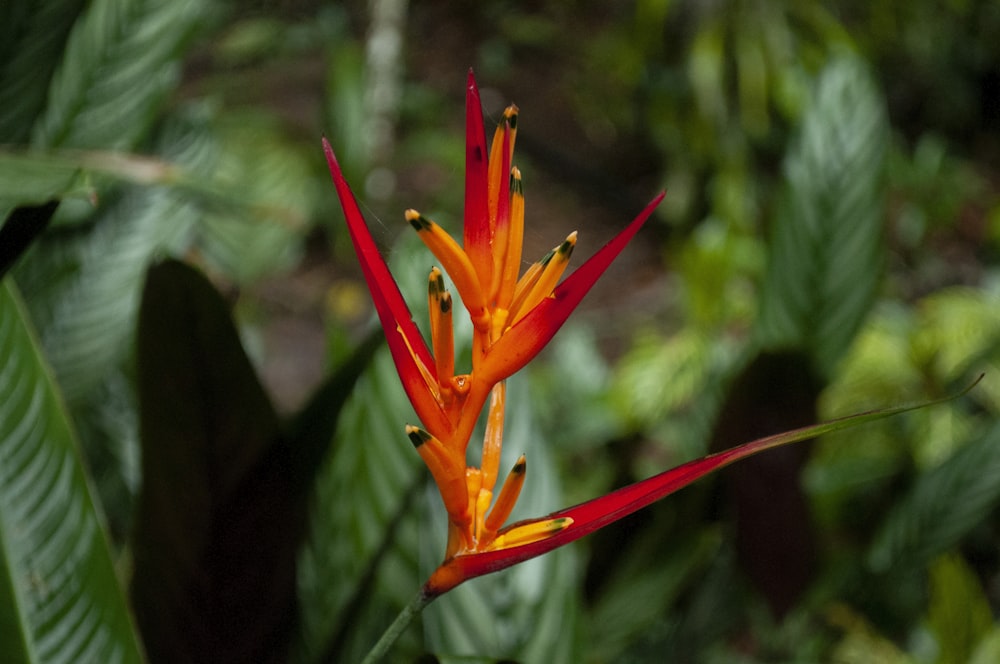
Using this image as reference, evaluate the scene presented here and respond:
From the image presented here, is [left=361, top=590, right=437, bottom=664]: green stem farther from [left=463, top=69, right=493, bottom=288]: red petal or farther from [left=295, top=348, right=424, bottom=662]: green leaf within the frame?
[left=295, top=348, right=424, bottom=662]: green leaf

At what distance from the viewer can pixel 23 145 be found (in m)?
0.50

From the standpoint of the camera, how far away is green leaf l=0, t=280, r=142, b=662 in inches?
12.6

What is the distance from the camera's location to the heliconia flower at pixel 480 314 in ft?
0.66

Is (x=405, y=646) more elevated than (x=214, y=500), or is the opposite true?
(x=214, y=500)

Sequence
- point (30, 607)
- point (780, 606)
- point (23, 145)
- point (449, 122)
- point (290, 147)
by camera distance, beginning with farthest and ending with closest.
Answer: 1. point (449, 122)
2. point (290, 147)
3. point (780, 606)
4. point (23, 145)
5. point (30, 607)

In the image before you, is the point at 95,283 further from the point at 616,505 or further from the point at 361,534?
the point at 616,505

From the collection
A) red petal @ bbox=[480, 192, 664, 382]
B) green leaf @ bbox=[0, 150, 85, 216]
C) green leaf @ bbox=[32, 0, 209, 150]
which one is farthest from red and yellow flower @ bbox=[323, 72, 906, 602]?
green leaf @ bbox=[32, 0, 209, 150]

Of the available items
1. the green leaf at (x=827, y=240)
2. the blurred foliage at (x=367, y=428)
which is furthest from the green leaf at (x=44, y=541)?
the green leaf at (x=827, y=240)

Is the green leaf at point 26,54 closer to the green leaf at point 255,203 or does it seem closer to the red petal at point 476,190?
the green leaf at point 255,203

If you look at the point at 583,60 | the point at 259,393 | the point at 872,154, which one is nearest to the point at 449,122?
the point at 583,60

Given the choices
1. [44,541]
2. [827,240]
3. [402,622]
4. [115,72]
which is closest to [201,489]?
[44,541]

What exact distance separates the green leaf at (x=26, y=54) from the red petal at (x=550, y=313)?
43cm

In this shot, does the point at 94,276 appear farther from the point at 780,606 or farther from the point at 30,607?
the point at 780,606

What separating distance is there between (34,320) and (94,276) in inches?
2.0
